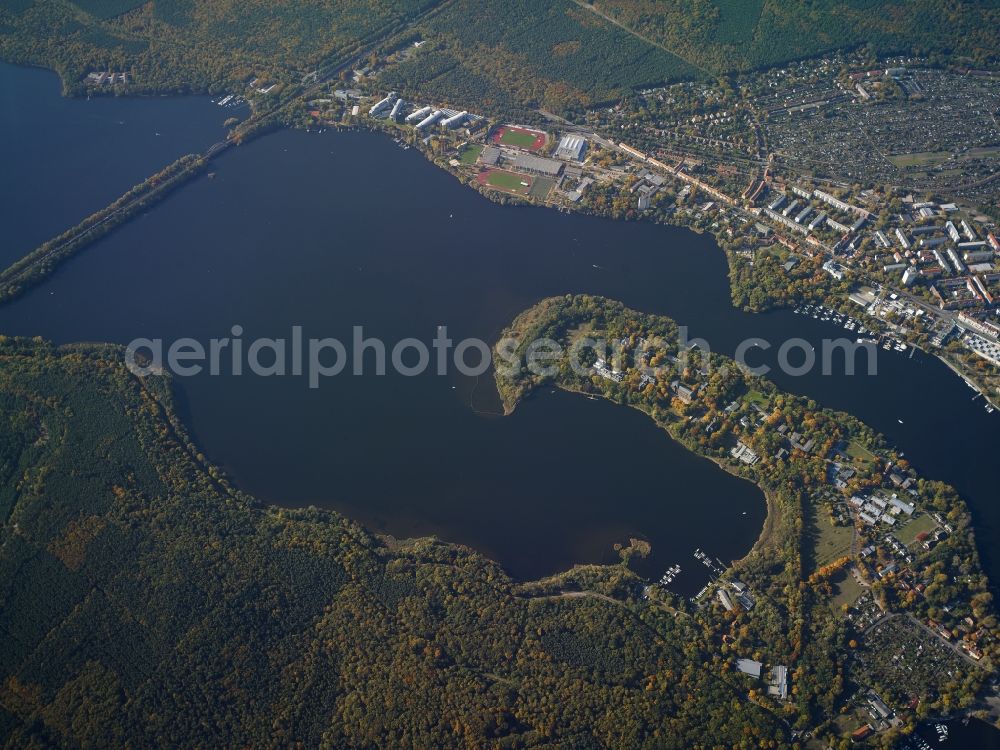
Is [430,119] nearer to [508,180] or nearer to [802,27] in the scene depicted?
[508,180]

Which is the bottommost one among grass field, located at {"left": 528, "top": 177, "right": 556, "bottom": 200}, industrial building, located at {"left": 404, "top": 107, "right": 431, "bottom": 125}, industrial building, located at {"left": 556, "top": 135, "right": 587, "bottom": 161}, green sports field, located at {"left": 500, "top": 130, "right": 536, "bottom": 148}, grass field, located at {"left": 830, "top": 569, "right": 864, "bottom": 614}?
grass field, located at {"left": 830, "top": 569, "right": 864, "bottom": 614}

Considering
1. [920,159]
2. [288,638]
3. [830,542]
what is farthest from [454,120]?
[288,638]

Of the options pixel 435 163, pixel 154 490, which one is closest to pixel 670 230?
pixel 435 163

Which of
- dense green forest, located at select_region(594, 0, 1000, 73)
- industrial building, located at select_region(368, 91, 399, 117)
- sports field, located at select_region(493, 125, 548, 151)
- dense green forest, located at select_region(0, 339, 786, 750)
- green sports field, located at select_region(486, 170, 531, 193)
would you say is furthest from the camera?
dense green forest, located at select_region(594, 0, 1000, 73)

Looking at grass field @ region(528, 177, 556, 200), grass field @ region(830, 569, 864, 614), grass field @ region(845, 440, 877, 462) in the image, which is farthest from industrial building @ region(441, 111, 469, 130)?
grass field @ region(830, 569, 864, 614)

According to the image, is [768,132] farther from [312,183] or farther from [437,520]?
[437,520]

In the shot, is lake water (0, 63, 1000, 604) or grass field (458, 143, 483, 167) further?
grass field (458, 143, 483, 167)

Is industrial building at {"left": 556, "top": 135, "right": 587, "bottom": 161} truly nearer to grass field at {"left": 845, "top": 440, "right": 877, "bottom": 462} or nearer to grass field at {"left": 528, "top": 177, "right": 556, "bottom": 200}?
grass field at {"left": 528, "top": 177, "right": 556, "bottom": 200}
